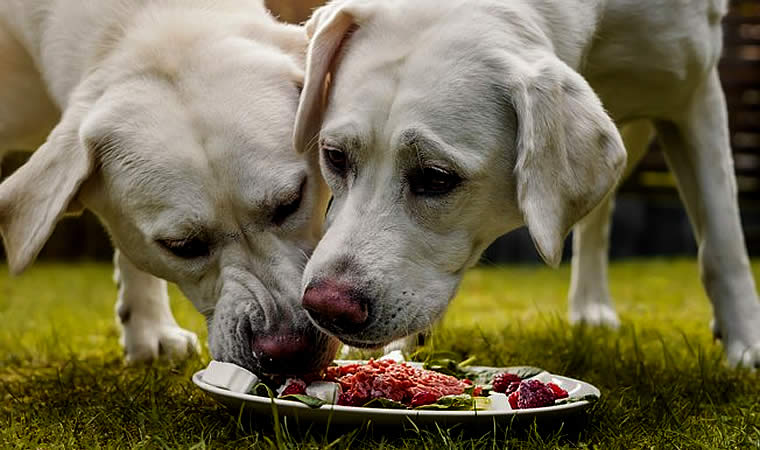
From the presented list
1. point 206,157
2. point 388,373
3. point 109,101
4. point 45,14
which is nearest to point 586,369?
point 388,373

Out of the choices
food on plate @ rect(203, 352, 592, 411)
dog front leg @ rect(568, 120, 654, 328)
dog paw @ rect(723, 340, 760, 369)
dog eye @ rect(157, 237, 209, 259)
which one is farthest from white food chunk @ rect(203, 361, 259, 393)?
dog front leg @ rect(568, 120, 654, 328)

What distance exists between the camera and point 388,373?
2.89m

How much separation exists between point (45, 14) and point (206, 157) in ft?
3.37

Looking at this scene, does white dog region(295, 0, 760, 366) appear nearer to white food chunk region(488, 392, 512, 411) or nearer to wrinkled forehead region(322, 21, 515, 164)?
wrinkled forehead region(322, 21, 515, 164)

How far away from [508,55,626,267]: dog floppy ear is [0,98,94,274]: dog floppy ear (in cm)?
131

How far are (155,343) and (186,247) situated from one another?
1.32m

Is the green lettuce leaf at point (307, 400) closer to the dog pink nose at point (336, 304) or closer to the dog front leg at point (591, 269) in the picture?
the dog pink nose at point (336, 304)

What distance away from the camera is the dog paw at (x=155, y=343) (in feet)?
14.0

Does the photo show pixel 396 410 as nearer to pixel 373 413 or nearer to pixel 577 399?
pixel 373 413

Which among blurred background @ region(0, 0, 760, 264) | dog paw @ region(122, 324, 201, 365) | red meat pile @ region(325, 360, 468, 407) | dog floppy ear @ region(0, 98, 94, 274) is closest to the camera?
red meat pile @ region(325, 360, 468, 407)

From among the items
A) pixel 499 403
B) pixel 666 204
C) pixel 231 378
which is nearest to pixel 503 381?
pixel 499 403

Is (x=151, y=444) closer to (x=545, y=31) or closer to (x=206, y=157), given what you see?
(x=206, y=157)

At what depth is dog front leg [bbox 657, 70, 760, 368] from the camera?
3887 millimetres

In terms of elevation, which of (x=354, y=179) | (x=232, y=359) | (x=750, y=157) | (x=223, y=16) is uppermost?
(x=223, y=16)
